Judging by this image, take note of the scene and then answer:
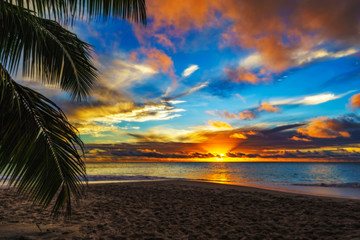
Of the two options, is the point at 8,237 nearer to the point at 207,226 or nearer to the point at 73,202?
the point at 73,202

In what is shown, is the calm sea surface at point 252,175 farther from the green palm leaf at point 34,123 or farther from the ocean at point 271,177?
the green palm leaf at point 34,123

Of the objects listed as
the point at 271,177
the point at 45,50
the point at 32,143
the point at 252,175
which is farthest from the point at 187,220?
the point at 252,175

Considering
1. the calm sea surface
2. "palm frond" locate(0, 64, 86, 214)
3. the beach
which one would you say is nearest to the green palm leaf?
"palm frond" locate(0, 64, 86, 214)

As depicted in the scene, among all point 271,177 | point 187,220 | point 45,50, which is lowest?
point 187,220

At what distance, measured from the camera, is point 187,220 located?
22.0 ft

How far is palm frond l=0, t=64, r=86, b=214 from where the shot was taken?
3.15 m

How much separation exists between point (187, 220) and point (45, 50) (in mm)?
5487

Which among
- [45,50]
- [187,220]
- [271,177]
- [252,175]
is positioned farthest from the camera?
[252,175]

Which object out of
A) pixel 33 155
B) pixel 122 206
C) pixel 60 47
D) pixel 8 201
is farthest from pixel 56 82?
pixel 8 201

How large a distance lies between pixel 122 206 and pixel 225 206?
150 inches

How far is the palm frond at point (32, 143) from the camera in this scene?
3.15 meters

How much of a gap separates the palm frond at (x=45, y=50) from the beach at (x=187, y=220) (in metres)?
3.44

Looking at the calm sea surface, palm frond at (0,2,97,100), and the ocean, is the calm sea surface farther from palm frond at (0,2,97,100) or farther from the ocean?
palm frond at (0,2,97,100)

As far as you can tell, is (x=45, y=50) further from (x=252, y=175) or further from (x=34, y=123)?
(x=252, y=175)
